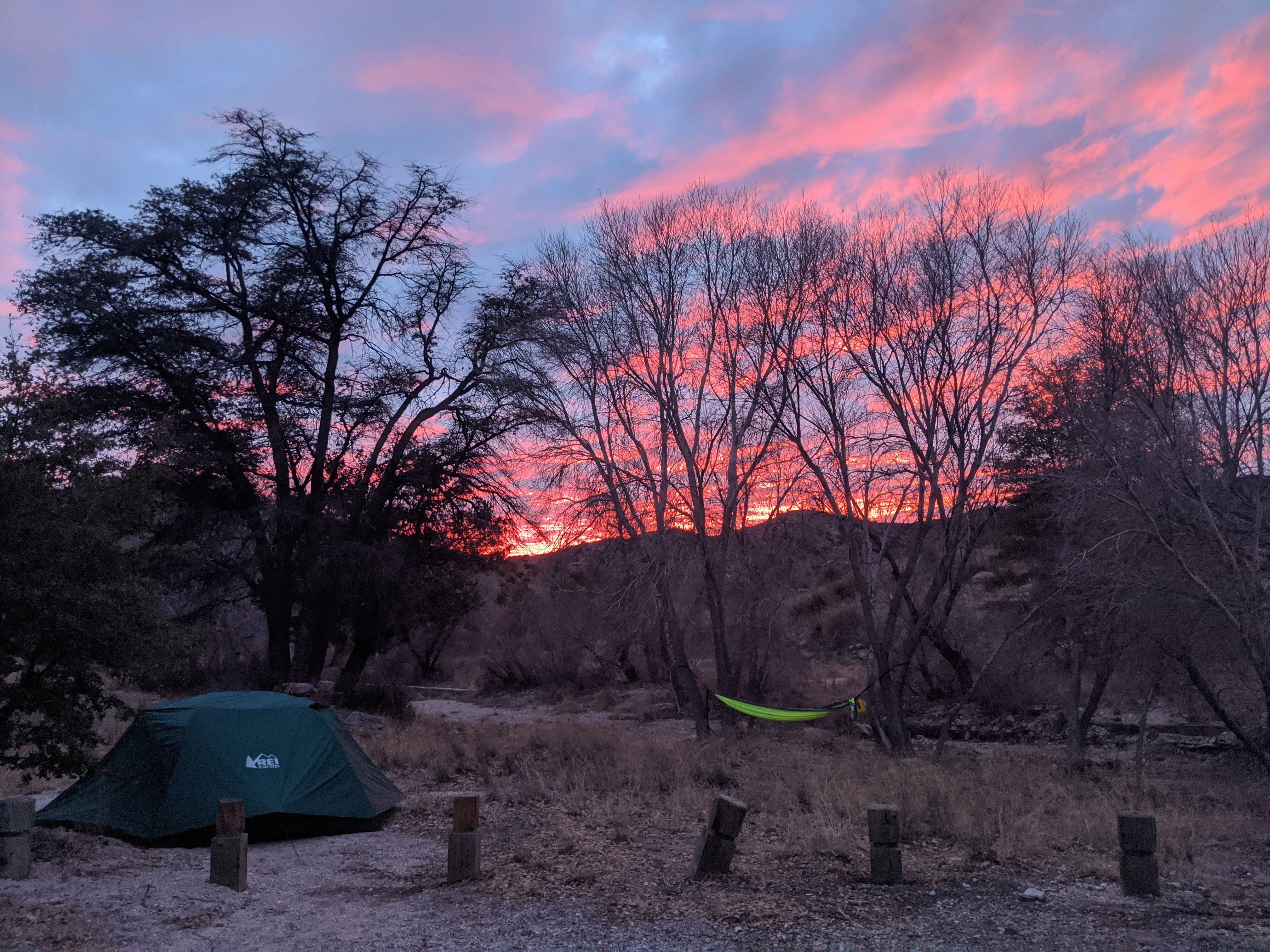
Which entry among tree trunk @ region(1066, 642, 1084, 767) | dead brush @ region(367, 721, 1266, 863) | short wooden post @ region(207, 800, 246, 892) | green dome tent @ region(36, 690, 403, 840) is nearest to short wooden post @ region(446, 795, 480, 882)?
short wooden post @ region(207, 800, 246, 892)

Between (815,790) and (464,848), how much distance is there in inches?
190

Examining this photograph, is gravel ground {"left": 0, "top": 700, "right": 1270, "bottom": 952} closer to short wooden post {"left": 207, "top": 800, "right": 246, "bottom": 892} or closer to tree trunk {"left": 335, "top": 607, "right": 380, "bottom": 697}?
short wooden post {"left": 207, "top": 800, "right": 246, "bottom": 892}

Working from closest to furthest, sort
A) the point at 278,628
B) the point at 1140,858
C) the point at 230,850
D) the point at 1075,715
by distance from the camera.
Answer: the point at 1140,858 → the point at 230,850 → the point at 1075,715 → the point at 278,628

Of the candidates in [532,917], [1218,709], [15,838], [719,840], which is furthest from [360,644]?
[532,917]

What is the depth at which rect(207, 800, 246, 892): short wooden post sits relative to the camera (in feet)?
23.3

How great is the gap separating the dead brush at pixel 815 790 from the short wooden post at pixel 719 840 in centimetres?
108

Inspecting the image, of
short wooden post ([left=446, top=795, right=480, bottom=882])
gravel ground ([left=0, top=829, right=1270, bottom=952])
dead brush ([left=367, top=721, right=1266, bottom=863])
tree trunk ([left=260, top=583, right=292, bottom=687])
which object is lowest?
dead brush ([left=367, top=721, right=1266, bottom=863])

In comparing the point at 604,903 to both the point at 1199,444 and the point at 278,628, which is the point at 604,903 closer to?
the point at 1199,444

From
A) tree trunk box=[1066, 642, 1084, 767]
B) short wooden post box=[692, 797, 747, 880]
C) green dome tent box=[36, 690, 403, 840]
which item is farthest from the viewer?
tree trunk box=[1066, 642, 1084, 767]

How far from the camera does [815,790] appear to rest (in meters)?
10.7

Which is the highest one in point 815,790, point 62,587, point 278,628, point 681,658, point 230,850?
point 62,587

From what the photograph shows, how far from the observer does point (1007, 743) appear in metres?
21.1

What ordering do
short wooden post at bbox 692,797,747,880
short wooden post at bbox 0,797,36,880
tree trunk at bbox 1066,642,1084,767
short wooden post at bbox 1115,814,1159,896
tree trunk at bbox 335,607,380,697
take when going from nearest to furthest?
short wooden post at bbox 1115,814,1159,896
short wooden post at bbox 0,797,36,880
short wooden post at bbox 692,797,747,880
tree trunk at bbox 1066,642,1084,767
tree trunk at bbox 335,607,380,697

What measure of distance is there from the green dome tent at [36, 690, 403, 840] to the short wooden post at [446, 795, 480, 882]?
250 cm
